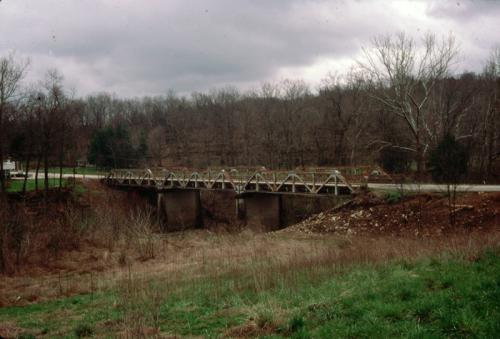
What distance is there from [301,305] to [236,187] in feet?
84.1

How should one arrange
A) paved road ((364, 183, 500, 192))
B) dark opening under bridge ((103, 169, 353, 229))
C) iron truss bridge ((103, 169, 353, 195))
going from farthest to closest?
dark opening under bridge ((103, 169, 353, 229)), iron truss bridge ((103, 169, 353, 195)), paved road ((364, 183, 500, 192))

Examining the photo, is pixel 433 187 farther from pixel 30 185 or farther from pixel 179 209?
pixel 30 185

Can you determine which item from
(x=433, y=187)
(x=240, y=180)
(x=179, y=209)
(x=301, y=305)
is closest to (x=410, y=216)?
(x=433, y=187)

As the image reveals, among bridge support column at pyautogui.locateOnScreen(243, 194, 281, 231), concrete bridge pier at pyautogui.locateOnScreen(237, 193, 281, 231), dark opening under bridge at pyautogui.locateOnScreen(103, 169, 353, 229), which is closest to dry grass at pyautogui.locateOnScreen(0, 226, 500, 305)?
dark opening under bridge at pyautogui.locateOnScreen(103, 169, 353, 229)

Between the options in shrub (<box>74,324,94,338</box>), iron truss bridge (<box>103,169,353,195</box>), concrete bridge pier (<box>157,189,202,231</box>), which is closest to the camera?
shrub (<box>74,324,94,338</box>)

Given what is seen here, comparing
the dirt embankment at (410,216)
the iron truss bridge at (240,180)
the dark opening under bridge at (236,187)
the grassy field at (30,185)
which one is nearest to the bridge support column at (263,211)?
the dark opening under bridge at (236,187)

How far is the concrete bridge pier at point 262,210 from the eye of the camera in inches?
1262

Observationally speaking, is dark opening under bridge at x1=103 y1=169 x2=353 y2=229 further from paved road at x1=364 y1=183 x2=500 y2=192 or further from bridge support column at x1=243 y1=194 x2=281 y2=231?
paved road at x1=364 y1=183 x2=500 y2=192

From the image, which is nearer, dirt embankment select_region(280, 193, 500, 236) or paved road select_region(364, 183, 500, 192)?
dirt embankment select_region(280, 193, 500, 236)

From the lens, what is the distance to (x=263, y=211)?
110 ft

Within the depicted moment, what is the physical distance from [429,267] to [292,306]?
10.4ft

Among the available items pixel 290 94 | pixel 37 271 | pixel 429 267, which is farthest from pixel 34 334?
pixel 290 94

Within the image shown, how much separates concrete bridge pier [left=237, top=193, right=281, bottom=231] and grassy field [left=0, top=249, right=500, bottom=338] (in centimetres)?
2071

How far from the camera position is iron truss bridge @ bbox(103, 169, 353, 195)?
25578mm
